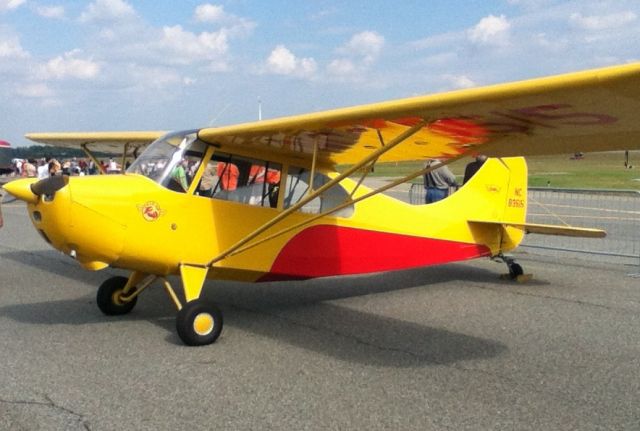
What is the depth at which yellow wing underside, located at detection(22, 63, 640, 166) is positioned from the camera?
385 cm

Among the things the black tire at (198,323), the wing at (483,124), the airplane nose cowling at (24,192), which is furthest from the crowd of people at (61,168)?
the black tire at (198,323)

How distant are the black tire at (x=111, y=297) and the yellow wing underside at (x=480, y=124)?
1.81m

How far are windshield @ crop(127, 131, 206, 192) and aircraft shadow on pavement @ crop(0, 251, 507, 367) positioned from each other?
1.45 metres

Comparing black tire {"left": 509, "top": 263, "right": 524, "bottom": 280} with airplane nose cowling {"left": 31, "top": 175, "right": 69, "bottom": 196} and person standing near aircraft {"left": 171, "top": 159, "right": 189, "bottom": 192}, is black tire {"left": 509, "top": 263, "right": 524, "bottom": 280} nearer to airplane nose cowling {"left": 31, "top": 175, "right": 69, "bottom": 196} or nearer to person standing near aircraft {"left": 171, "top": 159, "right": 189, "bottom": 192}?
person standing near aircraft {"left": 171, "top": 159, "right": 189, "bottom": 192}

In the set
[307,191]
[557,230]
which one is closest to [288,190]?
[307,191]

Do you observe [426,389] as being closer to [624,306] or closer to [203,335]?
[203,335]

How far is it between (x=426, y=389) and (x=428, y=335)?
154 centimetres

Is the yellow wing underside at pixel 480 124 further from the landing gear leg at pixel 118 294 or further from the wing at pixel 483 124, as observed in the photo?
the landing gear leg at pixel 118 294

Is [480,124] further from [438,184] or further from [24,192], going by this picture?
[438,184]

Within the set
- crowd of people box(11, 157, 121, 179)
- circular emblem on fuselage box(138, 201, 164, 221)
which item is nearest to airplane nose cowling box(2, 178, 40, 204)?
circular emblem on fuselage box(138, 201, 164, 221)

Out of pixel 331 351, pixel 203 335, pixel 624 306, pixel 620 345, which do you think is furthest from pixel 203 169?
pixel 624 306

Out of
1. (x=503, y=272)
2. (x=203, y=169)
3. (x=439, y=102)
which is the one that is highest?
(x=439, y=102)

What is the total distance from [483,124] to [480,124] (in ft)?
0.08

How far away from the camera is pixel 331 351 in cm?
531
